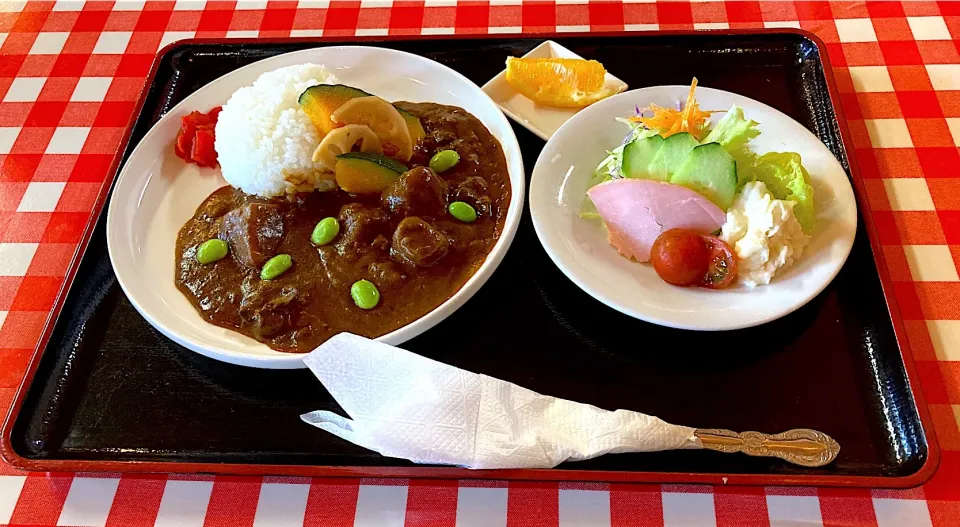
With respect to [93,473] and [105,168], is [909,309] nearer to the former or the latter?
[93,473]

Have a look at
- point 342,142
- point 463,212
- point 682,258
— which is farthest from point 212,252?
point 682,258

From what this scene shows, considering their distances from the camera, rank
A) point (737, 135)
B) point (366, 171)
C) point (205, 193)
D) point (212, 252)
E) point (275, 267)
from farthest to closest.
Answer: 1. point (205, 193)
2. point (366, 171)
3. point (212, 252)
4. point (275, 267)
5. point (737, 135)

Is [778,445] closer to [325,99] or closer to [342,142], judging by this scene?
[342,142]

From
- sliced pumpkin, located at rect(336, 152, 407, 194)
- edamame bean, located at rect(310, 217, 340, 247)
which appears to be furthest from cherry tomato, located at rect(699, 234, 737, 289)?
edamame bean, located at rect(310, 217, 340, 247)

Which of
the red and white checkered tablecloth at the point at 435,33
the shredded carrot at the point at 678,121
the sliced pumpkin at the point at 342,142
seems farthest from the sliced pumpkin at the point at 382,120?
the red and white checkered tablecloth at the point at 435,33

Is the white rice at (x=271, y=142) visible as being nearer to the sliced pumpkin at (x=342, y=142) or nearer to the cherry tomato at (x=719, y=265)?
the sliced pumpkin at (x=342, y=142)

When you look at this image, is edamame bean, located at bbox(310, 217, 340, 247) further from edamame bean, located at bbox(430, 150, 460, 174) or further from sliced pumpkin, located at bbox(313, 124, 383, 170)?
edamame bean, located at bbox(430, 150, 460, 174)
